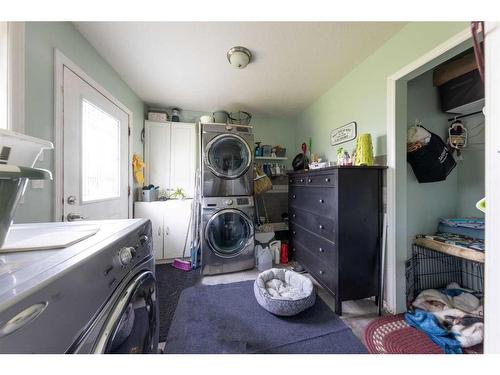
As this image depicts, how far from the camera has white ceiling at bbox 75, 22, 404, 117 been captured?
1.42 meters

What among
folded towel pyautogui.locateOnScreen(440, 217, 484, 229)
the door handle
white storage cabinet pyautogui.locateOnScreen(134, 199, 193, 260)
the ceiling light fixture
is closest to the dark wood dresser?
folded towel pyautogui.locateOnScreen(440, 217, 484, 229)

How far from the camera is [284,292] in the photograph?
1.70 metres

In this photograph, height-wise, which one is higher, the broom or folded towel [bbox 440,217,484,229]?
the broom

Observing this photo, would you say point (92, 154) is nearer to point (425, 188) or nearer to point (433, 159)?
point (433, 159)

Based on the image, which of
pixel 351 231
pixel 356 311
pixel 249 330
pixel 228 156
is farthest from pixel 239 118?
pixel 356 311

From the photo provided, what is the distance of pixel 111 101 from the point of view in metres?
1.88

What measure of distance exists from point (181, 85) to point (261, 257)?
237 cm

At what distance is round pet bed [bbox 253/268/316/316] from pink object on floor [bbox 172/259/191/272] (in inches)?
42.8

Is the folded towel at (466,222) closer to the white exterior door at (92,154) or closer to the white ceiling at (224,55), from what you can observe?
the white ceiling at (224,55)

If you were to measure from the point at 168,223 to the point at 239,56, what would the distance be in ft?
7.12

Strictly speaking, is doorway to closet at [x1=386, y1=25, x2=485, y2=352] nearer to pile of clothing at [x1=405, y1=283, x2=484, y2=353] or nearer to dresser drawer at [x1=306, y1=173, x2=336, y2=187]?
pile of clothing at [x1=405, y1=283, x2=484, y2=353]

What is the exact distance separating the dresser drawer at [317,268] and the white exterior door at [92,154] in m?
2.07

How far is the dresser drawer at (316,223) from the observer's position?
1.61 metres
